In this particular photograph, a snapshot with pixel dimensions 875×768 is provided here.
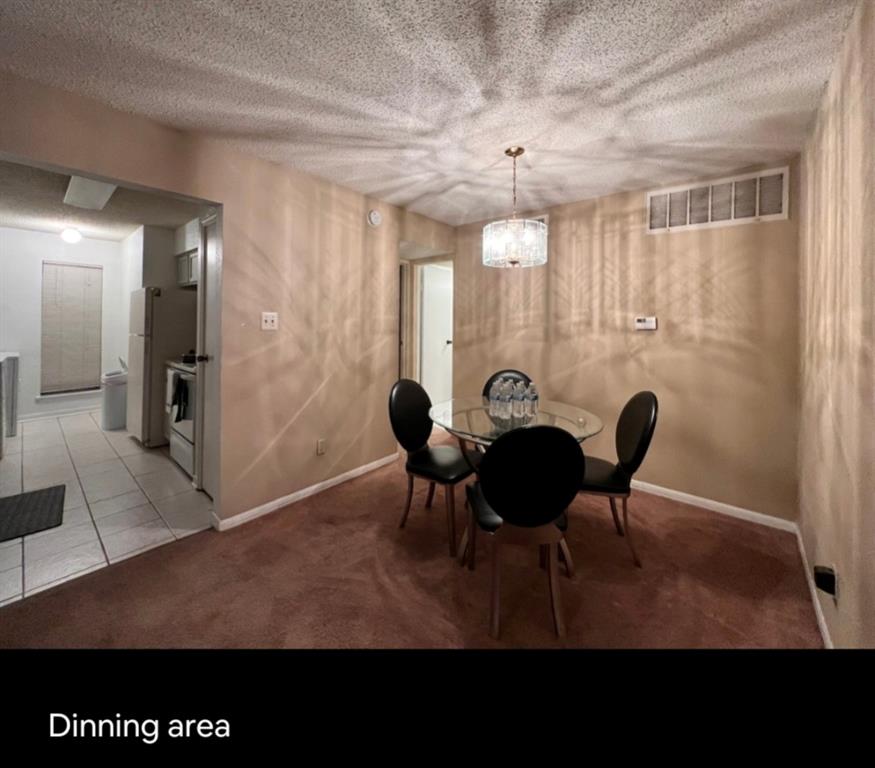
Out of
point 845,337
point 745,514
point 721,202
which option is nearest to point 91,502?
point 845,337

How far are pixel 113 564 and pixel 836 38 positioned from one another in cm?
385

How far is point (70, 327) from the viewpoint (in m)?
4.73

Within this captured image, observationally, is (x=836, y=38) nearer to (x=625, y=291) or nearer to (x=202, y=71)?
(x=625, y=291)

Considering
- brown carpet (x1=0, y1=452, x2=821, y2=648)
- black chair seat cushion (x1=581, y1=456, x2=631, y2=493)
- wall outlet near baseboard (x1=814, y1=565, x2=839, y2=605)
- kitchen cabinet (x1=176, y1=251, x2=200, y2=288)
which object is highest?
kitchen cabinet (x1=176, y1=251, x2=200, y2=288)

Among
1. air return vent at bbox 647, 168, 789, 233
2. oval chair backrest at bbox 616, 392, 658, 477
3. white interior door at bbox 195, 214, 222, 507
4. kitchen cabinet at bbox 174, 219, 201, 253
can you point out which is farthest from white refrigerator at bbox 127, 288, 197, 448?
air return vent at bbox 647, 168, 789, 233

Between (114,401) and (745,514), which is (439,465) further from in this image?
(114,401)

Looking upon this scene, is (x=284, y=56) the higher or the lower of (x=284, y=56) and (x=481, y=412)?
the higher

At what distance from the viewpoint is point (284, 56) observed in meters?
1.43

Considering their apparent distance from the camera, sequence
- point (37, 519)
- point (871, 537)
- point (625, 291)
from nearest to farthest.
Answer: point (871, 537) < point (37, 519) < point (625, 291)

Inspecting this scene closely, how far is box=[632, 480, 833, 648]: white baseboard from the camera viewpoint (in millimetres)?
1680

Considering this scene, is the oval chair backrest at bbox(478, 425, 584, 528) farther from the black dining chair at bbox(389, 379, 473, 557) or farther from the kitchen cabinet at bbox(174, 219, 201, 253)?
the kitchen cabinet at bbox(174, 219, 201, 253)

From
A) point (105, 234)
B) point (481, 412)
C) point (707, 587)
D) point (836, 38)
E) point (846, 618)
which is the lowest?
point (707, 587)

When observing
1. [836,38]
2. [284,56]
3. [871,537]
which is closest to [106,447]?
[284,56]

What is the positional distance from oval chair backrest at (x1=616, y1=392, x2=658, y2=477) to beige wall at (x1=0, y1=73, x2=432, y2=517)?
205 centimetres
